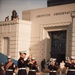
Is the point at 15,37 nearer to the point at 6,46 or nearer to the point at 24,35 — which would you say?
the point at 24,35

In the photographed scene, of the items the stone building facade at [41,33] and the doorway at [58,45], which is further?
the doorway at [58,45]

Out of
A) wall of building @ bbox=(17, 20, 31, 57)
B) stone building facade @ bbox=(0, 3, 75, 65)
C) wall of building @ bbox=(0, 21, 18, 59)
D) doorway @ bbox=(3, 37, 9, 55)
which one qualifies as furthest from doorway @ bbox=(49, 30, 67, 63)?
doorway @ bbox=(3, 37, 9, 55)

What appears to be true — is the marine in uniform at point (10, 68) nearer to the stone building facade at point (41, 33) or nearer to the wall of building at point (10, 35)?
the stone building facade at point (41, 33)

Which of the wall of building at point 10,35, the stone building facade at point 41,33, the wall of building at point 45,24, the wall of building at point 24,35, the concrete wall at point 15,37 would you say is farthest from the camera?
the wall of building at point 10,35

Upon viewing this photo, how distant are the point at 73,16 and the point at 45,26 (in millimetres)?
6296

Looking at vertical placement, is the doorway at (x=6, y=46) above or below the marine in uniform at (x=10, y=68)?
above

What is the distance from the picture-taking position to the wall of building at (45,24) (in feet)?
128

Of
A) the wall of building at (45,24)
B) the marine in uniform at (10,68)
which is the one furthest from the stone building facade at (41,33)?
the marine in uniform at (10,68)

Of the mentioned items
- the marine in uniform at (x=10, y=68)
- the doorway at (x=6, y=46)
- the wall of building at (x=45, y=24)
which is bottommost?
the marine in uniform at (x=10, y=68)

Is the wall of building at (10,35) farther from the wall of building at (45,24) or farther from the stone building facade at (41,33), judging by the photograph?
the wall of building at (45,24)

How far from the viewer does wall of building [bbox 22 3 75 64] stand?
128 feet

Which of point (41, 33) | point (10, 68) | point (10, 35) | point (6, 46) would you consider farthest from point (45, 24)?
point (10, 68)

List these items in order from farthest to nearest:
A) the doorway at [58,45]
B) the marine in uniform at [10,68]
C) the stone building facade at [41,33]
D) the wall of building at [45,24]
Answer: the doorway at [58,45]
the stone building facade at [41,33]
the wall of building at [45,24]
the marine in uniform at [10,68]

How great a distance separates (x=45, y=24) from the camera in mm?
41906
